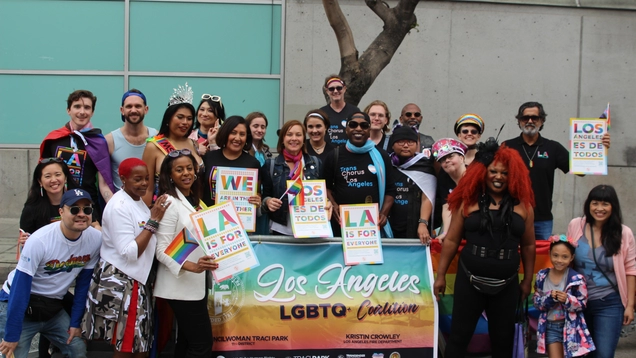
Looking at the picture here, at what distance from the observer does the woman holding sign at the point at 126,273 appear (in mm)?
4391

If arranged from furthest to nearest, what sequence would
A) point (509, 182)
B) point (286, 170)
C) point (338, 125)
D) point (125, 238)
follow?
point (338, 125), point (286, 170), point (509, 182), point (125, 238)

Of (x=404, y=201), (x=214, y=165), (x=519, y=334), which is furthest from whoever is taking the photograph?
(x=404, y=201)

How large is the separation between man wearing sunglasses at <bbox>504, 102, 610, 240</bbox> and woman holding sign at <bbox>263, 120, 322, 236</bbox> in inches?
82.8

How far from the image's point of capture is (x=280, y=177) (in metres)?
5.59

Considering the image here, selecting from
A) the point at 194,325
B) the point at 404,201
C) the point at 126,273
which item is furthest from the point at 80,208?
the point at 404,201

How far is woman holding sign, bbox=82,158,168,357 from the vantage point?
439 centimetres

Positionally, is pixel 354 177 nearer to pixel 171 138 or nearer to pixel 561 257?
pixel 171 138

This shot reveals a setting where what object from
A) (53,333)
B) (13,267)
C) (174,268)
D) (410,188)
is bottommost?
(13,267)

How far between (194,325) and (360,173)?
197cm

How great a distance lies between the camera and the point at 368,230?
5320 mm

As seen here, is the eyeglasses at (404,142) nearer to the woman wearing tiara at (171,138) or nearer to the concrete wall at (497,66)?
the woman wearing tiara at (171,138)

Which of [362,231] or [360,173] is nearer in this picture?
[362,231]

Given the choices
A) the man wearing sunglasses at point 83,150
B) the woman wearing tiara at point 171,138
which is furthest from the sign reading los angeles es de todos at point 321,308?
the man wearing sunglasses at point 83,150

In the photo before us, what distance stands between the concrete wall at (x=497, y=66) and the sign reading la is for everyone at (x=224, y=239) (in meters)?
6.65
